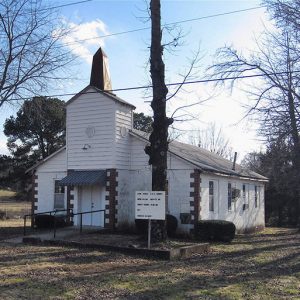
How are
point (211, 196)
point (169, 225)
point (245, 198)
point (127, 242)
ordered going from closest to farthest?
point (127, 242) < point (169, 225) < point (211, 196) < point (245, 198)

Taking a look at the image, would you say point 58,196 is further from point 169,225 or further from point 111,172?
point 169,225

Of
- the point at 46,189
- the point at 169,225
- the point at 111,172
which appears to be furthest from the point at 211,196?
the point at 46,189

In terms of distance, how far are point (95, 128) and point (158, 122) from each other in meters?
7.90

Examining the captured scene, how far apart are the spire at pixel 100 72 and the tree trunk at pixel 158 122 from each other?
8527 millimetres

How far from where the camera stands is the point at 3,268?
12.1 metres

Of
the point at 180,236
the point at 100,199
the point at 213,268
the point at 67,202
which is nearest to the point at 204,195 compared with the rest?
the point at 180,236

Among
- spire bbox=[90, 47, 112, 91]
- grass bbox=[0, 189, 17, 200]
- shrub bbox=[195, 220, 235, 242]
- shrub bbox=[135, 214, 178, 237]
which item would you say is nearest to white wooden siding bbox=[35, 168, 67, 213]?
spire bbox=[90, 47, 112, 91]

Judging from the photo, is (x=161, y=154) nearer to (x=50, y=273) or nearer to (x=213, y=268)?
(x=213, y=268)

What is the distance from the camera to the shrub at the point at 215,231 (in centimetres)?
2059

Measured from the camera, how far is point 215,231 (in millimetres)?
20859

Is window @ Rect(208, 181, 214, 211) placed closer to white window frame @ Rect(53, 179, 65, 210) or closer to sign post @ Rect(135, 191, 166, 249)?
white window frame @ Rect(53, 179, 65, 210)

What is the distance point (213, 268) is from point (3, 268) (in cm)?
537

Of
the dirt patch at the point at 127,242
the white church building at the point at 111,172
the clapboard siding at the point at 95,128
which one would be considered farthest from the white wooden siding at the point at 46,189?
the dirt patch at the point at 127,242

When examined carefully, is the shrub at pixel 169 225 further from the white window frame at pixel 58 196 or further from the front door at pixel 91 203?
the white window frame at pixel 58 196
